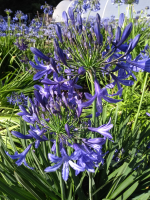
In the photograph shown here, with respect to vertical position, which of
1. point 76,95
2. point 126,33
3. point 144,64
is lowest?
point 76,95

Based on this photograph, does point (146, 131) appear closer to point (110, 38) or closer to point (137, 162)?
point (137, 162)

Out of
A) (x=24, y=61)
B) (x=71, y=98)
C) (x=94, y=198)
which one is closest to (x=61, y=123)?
(x=71, y=98)

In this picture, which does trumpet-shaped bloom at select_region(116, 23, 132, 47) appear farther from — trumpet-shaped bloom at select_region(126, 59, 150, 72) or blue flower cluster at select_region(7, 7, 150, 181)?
trumpet-shaped bloom at select_region(126, 59, 150, 72)

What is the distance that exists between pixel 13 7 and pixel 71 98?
27.9 metres

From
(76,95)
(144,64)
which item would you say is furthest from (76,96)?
(144,64)

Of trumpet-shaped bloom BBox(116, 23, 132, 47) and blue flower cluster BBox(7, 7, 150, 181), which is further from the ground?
trumpet-shaped bloom BBox(116, 23, 132, 47)

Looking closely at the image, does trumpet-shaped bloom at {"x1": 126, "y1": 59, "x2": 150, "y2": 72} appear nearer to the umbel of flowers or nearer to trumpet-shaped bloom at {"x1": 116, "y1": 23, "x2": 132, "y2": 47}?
the umbel of flowers

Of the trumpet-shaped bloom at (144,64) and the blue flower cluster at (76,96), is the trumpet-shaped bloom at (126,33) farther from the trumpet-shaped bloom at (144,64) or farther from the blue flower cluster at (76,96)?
the trumpet-shaped bloom at (144,64)

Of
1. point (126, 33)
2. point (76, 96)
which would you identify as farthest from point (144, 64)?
point (76, 96)

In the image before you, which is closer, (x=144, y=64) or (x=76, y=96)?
(x=144, y=64)

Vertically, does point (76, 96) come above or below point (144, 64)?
below

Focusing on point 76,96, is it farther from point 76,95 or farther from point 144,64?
point 144,64

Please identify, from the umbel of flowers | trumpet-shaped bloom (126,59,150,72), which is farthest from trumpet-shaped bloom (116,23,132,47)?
trumpet-shaped bloom (126,59,150,72)

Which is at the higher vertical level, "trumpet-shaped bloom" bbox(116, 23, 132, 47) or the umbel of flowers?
"trumpet-shaped bloom" bbox(116, 23, 132, 47)
